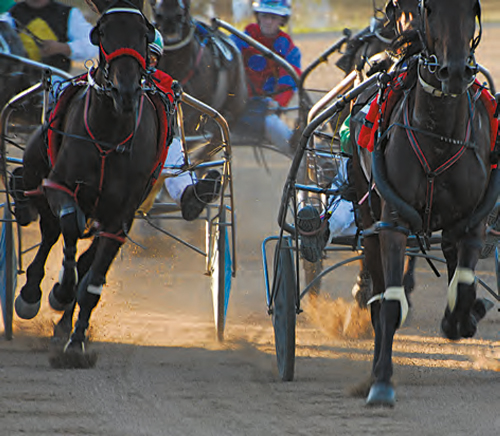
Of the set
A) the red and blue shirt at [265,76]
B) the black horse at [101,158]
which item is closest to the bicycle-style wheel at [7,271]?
the black horse at [101,158]

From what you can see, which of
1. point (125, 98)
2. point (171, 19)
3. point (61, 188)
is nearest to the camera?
point (125, 98)

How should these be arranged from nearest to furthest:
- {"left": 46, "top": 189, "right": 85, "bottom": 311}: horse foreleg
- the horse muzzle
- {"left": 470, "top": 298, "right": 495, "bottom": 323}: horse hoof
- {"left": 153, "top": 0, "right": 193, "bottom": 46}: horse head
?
{"left": 470, "top": 298, "right": 495, "bottom": 323}: horse hoof → the horse muzzle → {"left": 46, "top": 189, "right": 85, "bottom": 311}: horse foreleg → {"left": 153, "top": 0, "right": 193, "bottom": 46}: horse head

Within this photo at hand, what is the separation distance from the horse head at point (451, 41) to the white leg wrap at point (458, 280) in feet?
2.65

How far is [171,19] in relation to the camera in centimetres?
888

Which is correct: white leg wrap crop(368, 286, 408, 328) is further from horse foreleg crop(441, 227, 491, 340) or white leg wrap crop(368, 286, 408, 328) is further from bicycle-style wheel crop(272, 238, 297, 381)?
bicycle-style wheel crop(272, 238, 297, 381)

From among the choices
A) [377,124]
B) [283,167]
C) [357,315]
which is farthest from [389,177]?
[283,167]

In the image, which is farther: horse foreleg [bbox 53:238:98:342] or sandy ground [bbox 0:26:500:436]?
horse foreleg [bbox 53:238:98:342]

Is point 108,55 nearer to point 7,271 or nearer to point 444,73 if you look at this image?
point 7,271

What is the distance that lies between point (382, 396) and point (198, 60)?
5.23 m

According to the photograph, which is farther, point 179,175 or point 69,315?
point 179,175

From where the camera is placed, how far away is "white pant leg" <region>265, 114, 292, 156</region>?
988cm

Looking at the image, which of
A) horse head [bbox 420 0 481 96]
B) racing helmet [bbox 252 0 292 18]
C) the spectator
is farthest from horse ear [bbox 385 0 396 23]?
racing helmet [bbox 252 0 292 18]

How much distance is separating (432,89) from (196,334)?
3.07m

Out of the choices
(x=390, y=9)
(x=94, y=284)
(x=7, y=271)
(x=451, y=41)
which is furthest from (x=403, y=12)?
(x=7, y=271)
